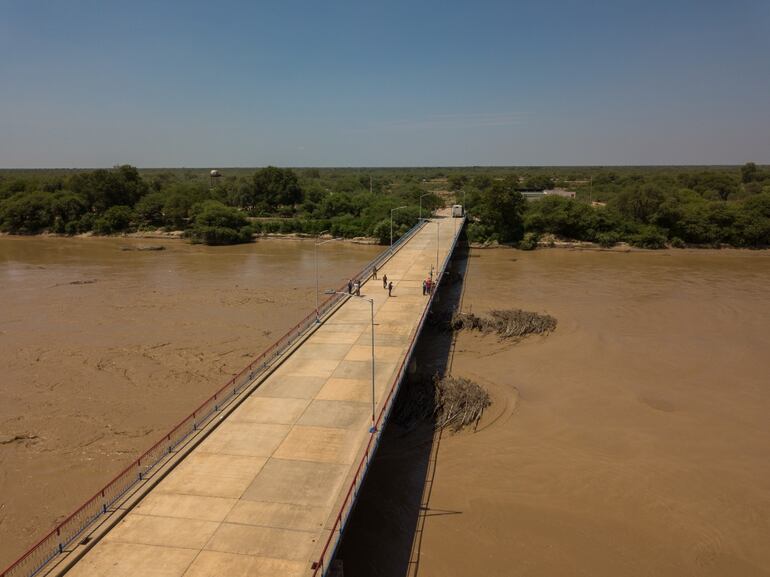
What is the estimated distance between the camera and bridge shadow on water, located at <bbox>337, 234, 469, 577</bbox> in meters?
14.2

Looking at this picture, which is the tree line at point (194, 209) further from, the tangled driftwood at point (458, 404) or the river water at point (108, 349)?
the tangled driftwood at point (458, 404)

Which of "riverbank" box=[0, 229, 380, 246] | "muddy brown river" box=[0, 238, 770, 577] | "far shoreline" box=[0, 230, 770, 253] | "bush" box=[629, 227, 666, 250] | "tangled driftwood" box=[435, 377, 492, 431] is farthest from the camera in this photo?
Result: "riverbank" box=[0, 229, 380, 246]

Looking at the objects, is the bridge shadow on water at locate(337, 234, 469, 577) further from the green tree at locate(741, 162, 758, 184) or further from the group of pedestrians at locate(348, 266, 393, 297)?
the green tree at locate(741, 162, 758, 184)

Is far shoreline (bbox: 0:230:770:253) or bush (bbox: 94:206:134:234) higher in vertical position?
bush (bbox: 94:206:134:234)

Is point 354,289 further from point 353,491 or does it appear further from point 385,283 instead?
point 353,491

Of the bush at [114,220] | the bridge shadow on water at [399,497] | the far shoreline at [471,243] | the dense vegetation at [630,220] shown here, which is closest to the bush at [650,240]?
the dense vegetation at [630,220]

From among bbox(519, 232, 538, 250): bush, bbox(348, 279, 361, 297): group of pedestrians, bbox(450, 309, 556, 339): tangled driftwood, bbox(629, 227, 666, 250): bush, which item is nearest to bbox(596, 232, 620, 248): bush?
bbox(629, 227, 666, 250): bush

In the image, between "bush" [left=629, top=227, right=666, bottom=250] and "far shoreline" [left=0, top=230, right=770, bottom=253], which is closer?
"far shoreline" [left=0, top=230, right=770, bottom=253]

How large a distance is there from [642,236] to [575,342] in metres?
40.6

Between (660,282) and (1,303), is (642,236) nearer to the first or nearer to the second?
(660,282)

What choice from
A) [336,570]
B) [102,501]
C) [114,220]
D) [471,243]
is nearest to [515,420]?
[336,570]

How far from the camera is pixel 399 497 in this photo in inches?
657

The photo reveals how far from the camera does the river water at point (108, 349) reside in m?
18.0

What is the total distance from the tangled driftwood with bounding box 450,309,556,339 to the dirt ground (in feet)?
3.00
